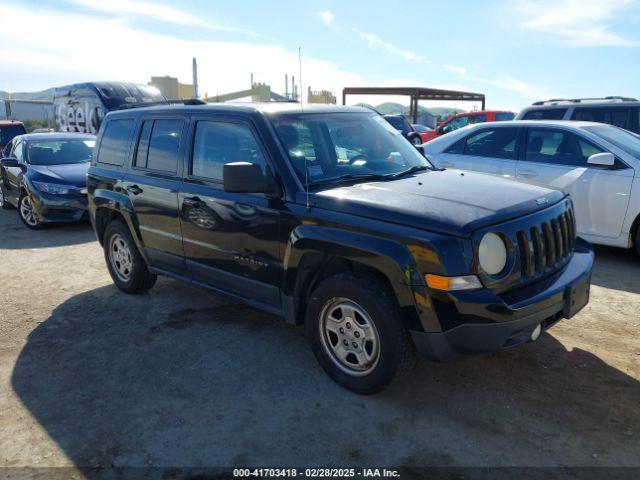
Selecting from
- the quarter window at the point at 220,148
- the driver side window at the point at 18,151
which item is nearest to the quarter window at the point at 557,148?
the quarter window at the point at 220,148

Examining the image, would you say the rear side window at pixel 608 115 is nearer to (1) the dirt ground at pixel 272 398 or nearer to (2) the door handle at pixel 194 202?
(1) the dirt ground at pixel 272 398

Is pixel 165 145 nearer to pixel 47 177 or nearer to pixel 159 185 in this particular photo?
pixel 159 185

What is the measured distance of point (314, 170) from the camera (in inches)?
147

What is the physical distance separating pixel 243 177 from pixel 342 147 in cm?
94

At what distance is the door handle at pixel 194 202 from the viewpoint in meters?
4.21

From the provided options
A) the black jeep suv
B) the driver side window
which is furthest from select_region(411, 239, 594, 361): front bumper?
the driver side window

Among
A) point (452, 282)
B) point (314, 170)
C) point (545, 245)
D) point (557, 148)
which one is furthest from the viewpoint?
point (557, 148)

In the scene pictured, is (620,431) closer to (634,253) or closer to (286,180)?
(286,180)

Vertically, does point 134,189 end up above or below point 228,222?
above

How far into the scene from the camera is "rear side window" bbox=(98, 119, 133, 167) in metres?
5.18

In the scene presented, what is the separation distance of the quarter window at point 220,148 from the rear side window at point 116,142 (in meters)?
1.20

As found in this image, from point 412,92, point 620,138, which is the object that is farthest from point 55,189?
point 412,92

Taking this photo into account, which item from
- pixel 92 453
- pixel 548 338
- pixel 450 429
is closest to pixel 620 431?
pixel 450 429

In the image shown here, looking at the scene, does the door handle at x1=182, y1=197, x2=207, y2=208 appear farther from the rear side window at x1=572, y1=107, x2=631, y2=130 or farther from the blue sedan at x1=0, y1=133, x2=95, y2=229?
the rear side window at x1=572, y1=107, x2=631, y2=130
